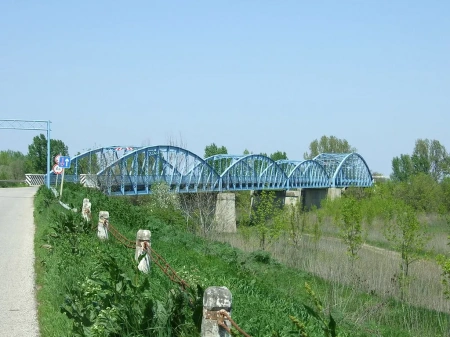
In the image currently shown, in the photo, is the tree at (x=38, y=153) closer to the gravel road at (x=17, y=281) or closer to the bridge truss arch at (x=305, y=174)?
the bridge truss arch at (x=305, y=174)

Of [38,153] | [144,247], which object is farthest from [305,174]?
[144,247]

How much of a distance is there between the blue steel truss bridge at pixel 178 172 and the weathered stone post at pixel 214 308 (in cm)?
3934

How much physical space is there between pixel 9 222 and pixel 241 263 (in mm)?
9488

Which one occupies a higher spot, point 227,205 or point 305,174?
point 305,174

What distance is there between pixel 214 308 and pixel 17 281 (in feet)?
23.7

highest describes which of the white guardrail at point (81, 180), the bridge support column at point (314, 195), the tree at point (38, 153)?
the tree at point (38, 153)

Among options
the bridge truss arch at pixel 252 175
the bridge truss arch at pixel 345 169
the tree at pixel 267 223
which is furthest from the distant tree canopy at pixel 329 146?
the tree at pixel 267 223

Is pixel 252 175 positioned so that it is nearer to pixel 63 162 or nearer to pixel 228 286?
pixel 63 162

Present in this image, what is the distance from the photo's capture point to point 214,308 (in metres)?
5.76

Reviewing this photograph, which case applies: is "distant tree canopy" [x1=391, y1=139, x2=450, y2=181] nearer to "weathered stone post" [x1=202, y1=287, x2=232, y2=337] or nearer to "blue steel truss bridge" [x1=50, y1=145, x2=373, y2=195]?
"blue steel truss bridge" [x1=50, y1=145, x2=373, y2=195]

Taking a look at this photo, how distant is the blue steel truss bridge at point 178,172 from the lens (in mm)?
50250

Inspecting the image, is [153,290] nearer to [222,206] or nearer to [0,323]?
[0,323]

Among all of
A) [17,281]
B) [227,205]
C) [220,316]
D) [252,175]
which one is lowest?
[227,205]

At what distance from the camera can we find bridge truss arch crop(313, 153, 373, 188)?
109 metres
